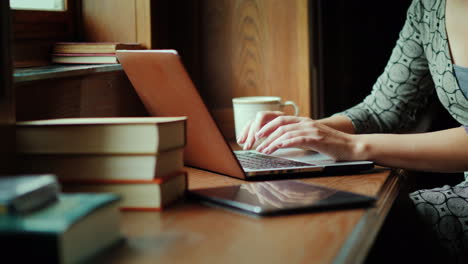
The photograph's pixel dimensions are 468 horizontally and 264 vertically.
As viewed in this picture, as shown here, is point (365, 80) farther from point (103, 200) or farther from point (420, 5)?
point (103, 200)

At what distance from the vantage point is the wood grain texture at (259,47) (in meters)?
1.76

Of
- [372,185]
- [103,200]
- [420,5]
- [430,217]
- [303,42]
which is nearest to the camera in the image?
[103,200]

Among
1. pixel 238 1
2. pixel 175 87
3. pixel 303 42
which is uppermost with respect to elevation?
pixel 238 1

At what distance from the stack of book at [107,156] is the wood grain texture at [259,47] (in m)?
0.98

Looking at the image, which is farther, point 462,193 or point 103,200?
point 462,193

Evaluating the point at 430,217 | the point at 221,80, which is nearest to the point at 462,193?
→ the point at 430,217

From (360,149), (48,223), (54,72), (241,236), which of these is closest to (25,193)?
(48,223)

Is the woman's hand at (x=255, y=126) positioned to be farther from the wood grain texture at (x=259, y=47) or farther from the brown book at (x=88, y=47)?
the wood grain texture at (x=259, y=47)

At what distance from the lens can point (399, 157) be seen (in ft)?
3.83

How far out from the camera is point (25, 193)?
1.81ft

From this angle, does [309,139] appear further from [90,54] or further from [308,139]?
[90,54]

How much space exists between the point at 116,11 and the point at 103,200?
3.35ft

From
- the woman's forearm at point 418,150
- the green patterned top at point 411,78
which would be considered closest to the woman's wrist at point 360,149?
the woman's forearm at point 418,150

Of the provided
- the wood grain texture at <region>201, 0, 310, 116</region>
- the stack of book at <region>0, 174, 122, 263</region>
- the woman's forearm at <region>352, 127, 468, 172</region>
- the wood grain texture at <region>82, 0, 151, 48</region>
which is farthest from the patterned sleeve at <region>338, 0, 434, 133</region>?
the stack of book at <region>0, 174, 122, 263</region>
